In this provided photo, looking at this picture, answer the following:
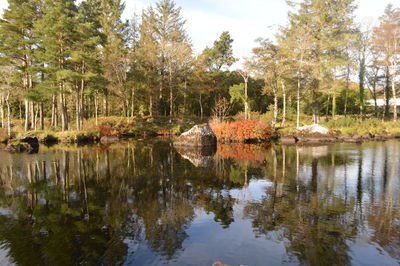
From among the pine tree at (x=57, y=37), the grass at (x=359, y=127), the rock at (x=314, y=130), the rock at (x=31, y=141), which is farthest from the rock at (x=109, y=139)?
the rock at (x=314, y=130)

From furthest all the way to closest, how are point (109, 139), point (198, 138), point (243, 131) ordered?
point (109, 139)
point (243, 131)
point (198, 138)

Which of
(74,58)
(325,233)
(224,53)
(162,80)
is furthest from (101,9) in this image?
(325,233)

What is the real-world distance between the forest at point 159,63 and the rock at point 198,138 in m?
8.11

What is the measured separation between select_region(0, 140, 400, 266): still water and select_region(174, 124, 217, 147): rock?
30.4 ft

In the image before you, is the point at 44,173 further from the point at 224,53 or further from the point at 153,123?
the point at 224,53

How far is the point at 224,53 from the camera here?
5034cm

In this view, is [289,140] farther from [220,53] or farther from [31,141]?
[220,53]

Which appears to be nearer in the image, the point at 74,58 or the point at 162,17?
the point at 74,58

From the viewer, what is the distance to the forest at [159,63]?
23.6m

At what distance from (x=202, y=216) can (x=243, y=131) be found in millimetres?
17543

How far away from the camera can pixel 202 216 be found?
6641 millimetres

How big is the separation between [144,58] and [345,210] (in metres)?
31.1

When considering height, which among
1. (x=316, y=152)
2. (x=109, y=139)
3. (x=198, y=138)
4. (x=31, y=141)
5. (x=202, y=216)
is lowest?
(x=202, y=216)

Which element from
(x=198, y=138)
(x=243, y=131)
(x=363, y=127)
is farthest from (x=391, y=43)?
(x=198, y=138)
